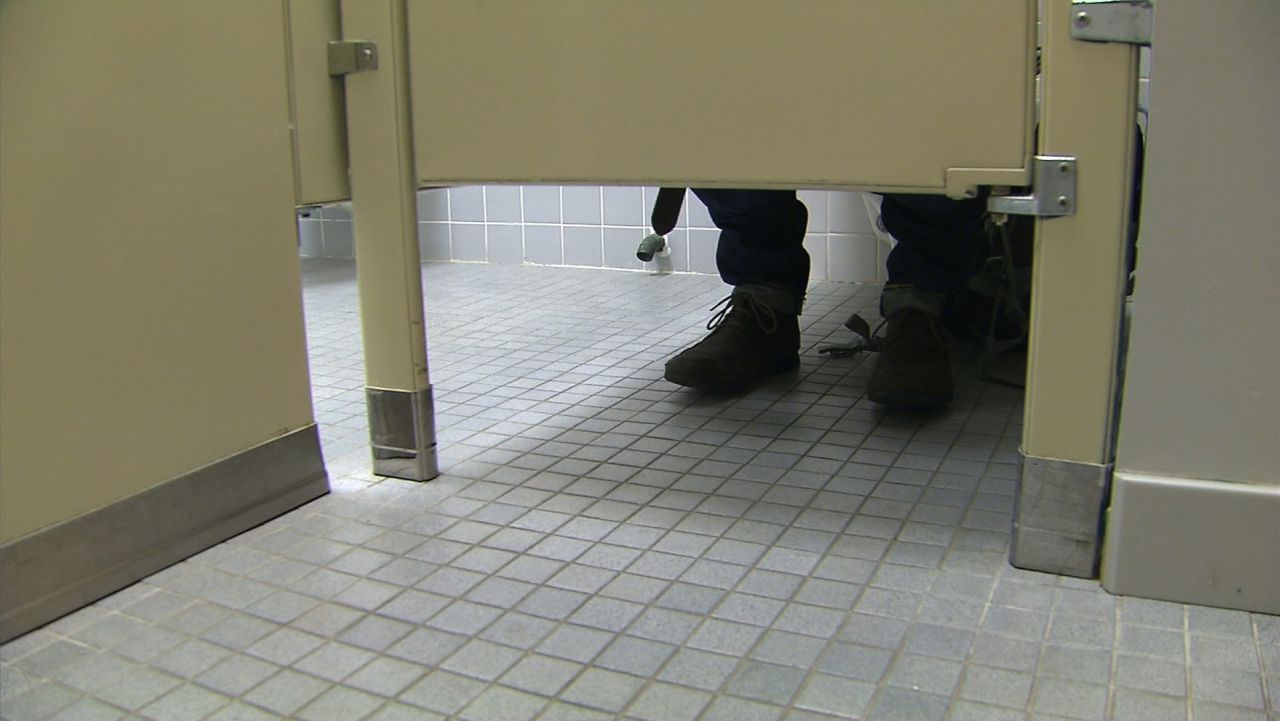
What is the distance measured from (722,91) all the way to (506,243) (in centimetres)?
186

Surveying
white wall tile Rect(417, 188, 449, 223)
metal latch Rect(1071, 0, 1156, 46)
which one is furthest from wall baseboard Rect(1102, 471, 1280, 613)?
white wall tile Rect(417, 188, 449, 223)

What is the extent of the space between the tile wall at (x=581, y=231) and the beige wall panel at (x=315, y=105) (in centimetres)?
112

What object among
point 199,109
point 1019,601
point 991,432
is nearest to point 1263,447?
point 1019,601

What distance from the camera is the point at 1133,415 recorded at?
801 mm

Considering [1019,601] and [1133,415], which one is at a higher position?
[1133,415]

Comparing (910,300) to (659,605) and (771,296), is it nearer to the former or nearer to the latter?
(771,296)

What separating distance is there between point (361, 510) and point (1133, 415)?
2.28 feet

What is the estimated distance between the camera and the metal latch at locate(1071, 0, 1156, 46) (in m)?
0.74

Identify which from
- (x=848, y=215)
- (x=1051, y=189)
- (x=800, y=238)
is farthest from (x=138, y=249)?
(x=848, y=215)

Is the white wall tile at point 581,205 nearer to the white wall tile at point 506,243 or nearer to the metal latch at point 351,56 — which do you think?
the white wall tile at point 506,243

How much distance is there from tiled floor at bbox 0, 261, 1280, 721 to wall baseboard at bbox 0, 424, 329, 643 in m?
0.02

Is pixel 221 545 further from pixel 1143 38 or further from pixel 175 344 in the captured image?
pixel 1143 38

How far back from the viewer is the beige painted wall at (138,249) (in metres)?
0.78

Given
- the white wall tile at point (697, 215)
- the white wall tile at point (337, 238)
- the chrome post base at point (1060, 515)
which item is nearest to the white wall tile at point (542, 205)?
the white wall tile at point (697, 215)
